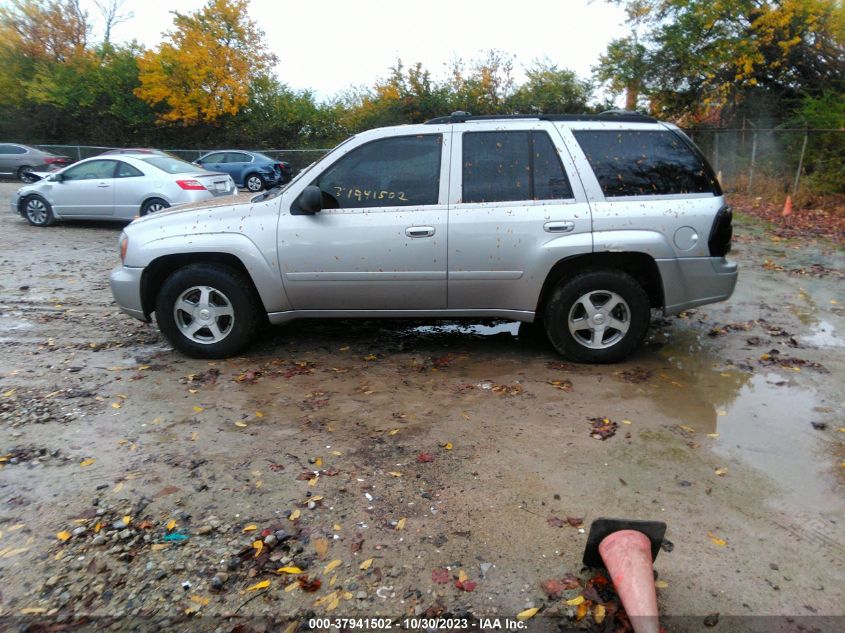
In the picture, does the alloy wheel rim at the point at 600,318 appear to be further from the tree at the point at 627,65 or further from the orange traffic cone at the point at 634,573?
the tree at the point at 627,65

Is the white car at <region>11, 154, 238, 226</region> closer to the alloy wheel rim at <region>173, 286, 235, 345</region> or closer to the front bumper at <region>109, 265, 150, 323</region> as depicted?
the front bumper at <region>109, 265, 150, 323</region>

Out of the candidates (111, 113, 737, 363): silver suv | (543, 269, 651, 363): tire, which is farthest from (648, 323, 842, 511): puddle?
(111, 113, 737, 363): silver suv

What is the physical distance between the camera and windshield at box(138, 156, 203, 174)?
39.6 ft

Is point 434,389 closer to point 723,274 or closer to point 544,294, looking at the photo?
point 544,294

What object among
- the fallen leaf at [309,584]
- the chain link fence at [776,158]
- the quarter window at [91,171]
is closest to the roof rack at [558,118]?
the fallen leaf at [309,584]

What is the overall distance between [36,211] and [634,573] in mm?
13377

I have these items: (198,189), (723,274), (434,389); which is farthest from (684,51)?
(434,389)

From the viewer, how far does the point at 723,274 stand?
5.02 m

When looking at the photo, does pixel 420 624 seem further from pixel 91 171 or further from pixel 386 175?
pixel 91 171

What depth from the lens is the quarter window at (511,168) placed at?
4969 millimetres

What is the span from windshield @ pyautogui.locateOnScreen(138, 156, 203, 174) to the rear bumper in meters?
A: 9.98

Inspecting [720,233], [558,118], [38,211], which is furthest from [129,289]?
[38,211]

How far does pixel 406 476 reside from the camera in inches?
138

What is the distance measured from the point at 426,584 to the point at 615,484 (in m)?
1.28
